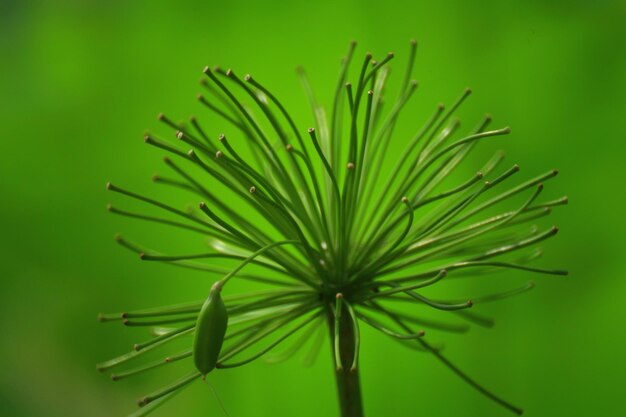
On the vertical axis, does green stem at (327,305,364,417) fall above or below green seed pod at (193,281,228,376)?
below

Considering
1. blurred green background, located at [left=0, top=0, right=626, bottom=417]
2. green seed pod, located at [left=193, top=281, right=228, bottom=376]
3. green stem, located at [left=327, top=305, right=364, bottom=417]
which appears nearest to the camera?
green seed pod, located at [left=193, top=281, right=228, bottom=376]

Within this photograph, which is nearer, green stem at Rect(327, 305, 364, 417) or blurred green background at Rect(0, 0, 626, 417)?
green stem at Rect(327, 305, 364, 417)

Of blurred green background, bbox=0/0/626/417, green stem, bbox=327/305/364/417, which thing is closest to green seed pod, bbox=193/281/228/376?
green stem, bbox=327/305/364/417

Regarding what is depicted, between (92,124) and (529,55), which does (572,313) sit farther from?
(92,124)

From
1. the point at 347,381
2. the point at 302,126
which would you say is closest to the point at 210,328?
the point at 347,381

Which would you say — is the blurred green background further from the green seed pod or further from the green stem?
Result: the green seed pod

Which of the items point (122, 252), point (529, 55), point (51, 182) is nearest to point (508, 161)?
point (529, 55)

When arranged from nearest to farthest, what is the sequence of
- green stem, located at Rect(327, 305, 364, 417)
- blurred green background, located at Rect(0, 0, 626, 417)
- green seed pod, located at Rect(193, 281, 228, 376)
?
green seed pod, located at Rect(193, 281, 228, 376)
green stem, located at Rect(327, 305, 364, 417)
blurred green background, located at Rect(0, 0, 626, 417)

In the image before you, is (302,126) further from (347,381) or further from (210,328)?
(210,328)
